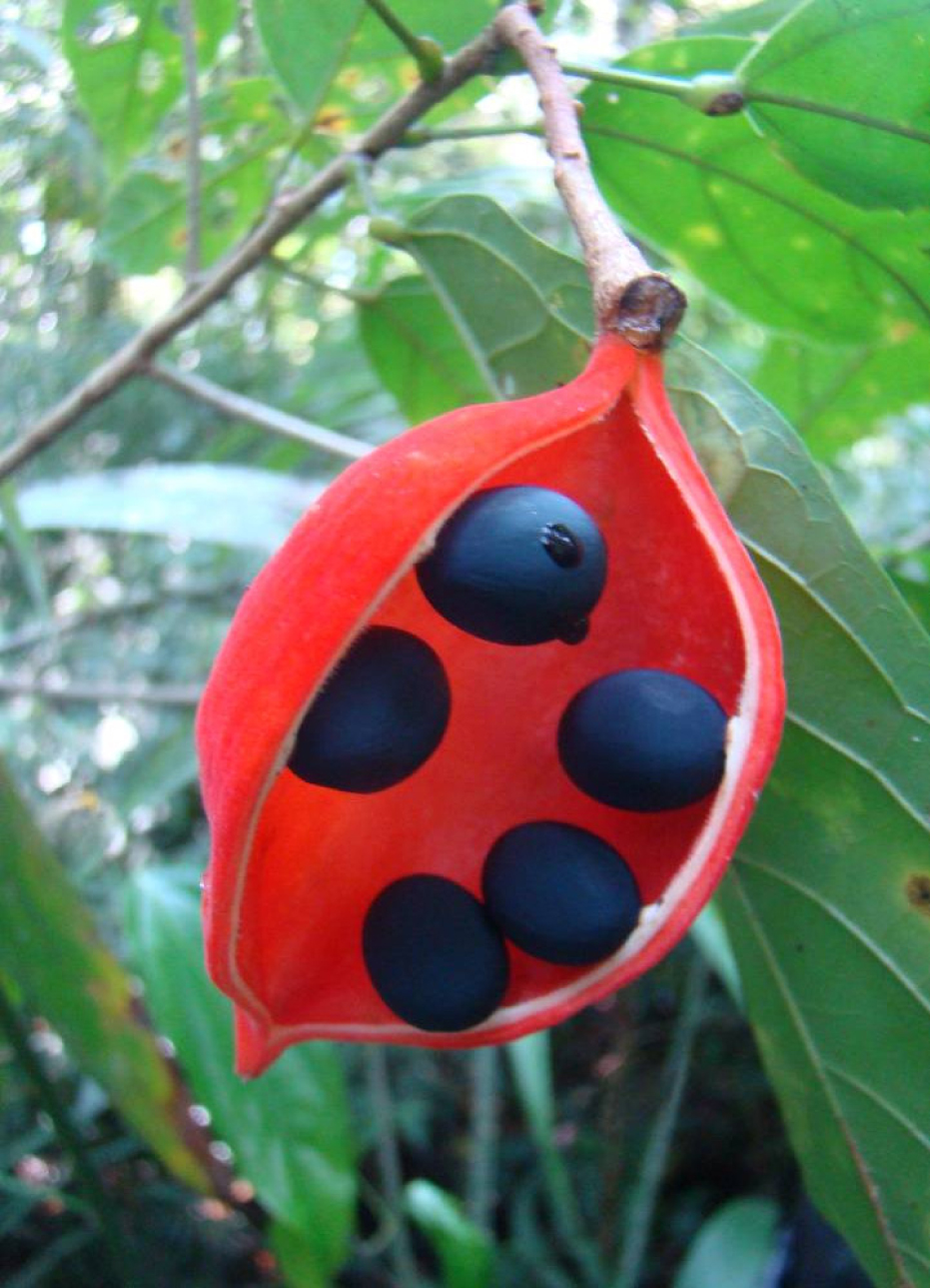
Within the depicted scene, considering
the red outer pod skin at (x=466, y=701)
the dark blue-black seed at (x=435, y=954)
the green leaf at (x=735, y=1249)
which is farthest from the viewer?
the green leaf at (x=735, y=1249)

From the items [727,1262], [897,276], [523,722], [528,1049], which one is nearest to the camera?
[523,722]

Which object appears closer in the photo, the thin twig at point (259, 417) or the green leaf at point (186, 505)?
the thin twig at point (259, 417)

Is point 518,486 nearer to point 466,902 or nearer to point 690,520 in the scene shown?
point 690,520

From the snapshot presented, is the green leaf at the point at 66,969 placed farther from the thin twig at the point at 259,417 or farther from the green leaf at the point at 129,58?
the green leaf at the point at 129,58

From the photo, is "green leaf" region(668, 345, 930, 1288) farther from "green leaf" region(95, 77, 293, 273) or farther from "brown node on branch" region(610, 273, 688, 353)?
"green leaf" region(95, 77, 293, 273)

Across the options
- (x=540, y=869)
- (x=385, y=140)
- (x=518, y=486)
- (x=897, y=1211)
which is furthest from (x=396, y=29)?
(x=897, y=1211)

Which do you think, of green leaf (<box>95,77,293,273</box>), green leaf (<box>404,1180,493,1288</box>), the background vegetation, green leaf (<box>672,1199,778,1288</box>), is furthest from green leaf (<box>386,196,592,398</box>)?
green leaf (<box>672,1199,778,1288</box>)

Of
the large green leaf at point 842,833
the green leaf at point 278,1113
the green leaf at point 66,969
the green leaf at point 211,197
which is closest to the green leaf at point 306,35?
the green leaf at point 211,197
